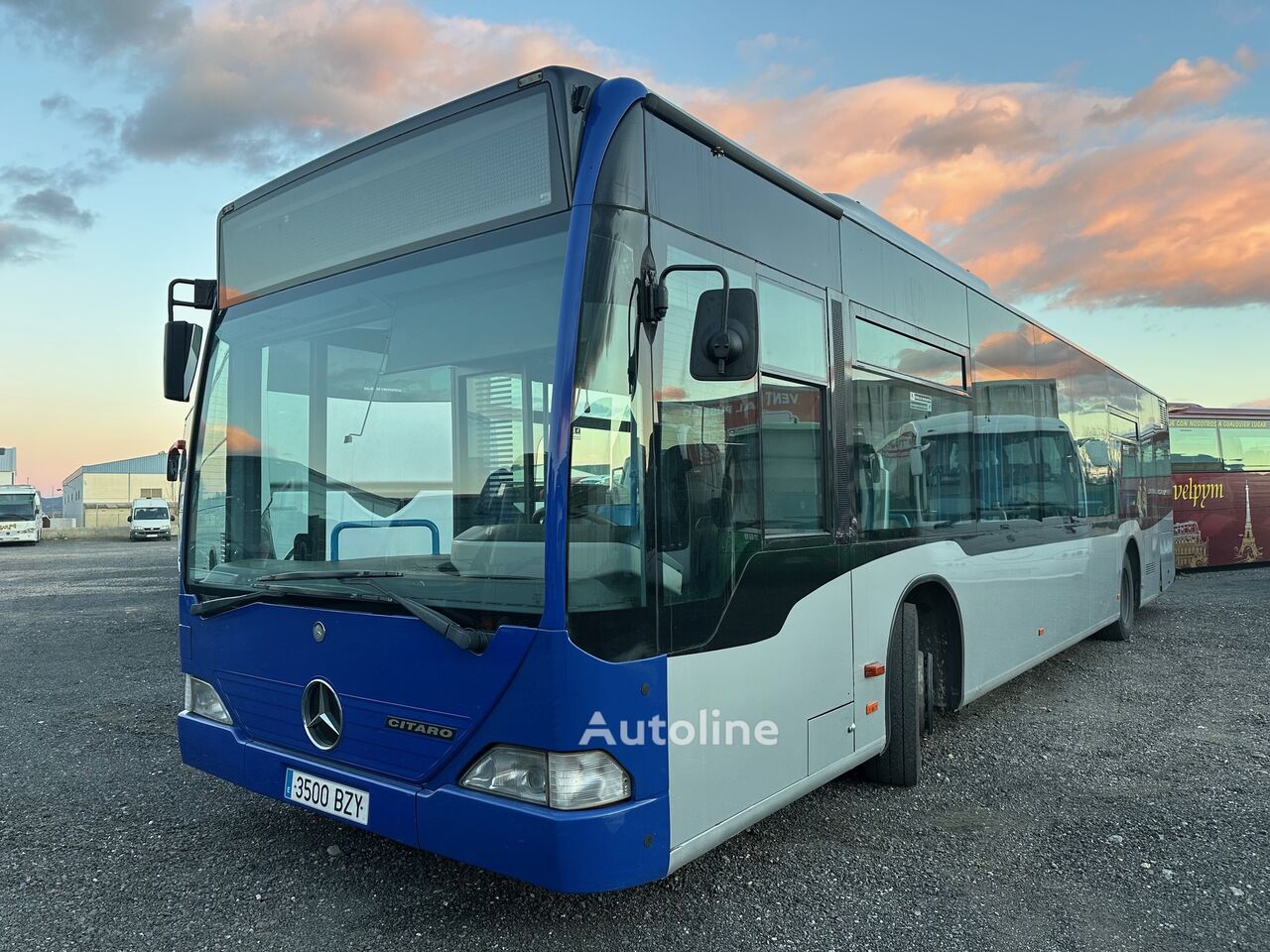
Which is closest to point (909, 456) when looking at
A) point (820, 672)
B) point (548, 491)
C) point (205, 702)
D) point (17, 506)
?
point (820, 672)

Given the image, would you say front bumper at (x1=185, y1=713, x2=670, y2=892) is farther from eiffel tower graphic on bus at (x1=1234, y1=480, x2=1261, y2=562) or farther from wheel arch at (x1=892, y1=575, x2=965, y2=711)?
eiffel tower graphic on bus at (x1=1234, y1=480, x2=1261, y2=562)

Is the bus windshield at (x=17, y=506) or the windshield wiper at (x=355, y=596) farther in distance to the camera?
the bus windshield at (x=17, y=506)

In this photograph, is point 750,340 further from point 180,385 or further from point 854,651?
point 180,385

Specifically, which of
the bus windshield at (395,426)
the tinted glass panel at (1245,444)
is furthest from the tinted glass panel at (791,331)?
the tinted glass panel at (1245,444)

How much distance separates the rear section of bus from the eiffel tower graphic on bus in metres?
20.2

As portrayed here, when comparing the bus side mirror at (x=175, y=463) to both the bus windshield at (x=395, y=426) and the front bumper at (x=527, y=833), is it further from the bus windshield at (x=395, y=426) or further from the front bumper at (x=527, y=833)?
the front bumper at (x=527, y=833)

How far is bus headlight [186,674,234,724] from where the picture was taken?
4086 millimetres

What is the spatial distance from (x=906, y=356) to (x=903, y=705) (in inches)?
75.3

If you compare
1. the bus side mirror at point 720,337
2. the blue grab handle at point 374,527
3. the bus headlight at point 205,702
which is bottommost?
the bus headlight at point 205,702

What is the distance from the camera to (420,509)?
11.5 ft

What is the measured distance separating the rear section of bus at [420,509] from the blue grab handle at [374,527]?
0.04 ft

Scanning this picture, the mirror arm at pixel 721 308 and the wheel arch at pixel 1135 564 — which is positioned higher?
the mirror arm at pixel 721 308

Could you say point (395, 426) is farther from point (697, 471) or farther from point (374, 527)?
point (697, 471)

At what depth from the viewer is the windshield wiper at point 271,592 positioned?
3467 mm
